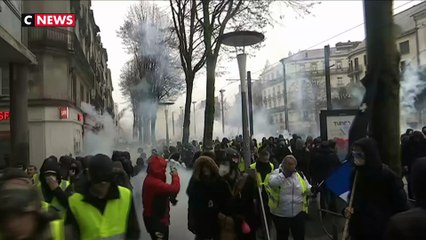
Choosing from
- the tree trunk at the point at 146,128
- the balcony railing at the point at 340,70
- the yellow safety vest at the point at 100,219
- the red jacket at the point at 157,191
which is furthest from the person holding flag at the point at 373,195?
the balcony railing at the point at 340,70

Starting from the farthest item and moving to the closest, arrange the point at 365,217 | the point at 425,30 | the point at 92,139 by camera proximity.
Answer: the point at 425,30, the point at 92,139, the point at 365,217

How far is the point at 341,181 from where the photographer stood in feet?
17.8

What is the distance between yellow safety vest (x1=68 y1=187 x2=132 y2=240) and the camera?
3461 millimetres

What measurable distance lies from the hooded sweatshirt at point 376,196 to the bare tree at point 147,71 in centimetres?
2669

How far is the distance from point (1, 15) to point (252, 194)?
36.1ft

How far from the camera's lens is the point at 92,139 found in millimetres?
37531

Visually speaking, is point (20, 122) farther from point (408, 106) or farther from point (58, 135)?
point (408, 106)

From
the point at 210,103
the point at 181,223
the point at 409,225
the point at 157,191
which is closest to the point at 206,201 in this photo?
the point at 157,191

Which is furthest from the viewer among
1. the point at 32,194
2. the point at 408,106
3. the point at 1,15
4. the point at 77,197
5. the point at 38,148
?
the point at 408,106

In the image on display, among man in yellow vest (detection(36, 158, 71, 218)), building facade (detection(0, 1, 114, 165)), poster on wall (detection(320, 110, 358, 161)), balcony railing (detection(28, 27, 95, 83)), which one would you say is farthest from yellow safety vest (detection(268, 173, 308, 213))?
balcony railing (detection(28, 27, 95, 83))

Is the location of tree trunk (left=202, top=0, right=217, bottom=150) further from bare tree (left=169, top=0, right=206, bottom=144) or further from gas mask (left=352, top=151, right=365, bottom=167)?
gas mask (left=352, top=151, right=365, bottom=167)

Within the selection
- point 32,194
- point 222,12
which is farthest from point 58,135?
point 32,194

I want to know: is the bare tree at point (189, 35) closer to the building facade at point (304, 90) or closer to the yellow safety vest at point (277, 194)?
the yellow safety vest at point (277, 194)

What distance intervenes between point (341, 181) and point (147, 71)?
37400mm
